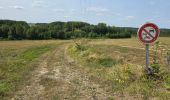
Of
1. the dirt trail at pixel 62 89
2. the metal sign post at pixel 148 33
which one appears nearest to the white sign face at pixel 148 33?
the metal sign post at pixel 148 33

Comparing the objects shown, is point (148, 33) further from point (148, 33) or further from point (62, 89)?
point (62, 89)

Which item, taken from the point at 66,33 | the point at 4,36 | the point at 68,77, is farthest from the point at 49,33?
the point at 68,77

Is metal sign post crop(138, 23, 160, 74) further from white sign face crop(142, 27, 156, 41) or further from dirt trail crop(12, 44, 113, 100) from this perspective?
dirt trail crop(12, 44, 113, 100)

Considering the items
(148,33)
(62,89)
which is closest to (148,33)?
(148,33)

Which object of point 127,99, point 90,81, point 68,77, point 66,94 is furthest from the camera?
point 68,77

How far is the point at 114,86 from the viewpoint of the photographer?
9.55m

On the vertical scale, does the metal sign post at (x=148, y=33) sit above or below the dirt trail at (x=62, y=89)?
above

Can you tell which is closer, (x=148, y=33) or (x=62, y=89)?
(x=62, y=89)

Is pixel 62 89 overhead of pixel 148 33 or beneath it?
beneath

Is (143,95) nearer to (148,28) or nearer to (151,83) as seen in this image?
(151,83)

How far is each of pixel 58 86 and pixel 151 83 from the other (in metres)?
2.75

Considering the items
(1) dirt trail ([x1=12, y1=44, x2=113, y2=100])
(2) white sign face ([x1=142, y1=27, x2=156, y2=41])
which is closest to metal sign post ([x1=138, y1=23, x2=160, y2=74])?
(2) white sign face ([x1=142, y1=27, x2=156, y2=41])

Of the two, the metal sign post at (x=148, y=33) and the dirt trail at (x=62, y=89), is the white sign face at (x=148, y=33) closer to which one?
the metal sign post at (x=148, y=33)

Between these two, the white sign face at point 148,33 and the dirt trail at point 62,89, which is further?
the white sign face at point 148,33
